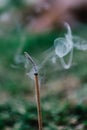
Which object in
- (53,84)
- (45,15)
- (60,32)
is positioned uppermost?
(45,15)

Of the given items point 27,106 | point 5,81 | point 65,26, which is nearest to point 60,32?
point 65,26

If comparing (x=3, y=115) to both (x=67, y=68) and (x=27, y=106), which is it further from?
(x=67, y=68)

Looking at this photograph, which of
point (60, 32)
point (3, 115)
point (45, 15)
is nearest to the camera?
point (3, 115)

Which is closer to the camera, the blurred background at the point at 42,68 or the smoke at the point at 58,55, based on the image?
the smoke at the point at 58,55

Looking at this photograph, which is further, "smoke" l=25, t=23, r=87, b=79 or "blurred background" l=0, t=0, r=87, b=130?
"blurred background" l=0, t=0, r=87, b=130

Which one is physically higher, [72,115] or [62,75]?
[62,75]

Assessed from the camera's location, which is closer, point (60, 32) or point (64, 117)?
point (64, 117)

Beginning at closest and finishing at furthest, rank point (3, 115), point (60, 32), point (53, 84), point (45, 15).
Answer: point (3, 115) → point (53, 84) → point (60, 32) → point (45, 15)
